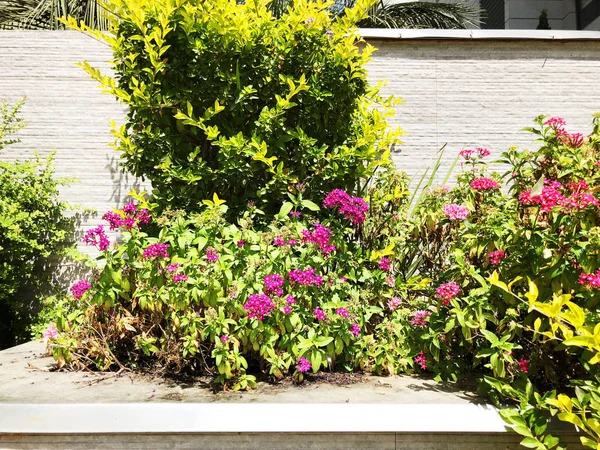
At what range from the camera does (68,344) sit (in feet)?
8.12

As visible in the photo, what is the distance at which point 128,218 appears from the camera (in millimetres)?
2578

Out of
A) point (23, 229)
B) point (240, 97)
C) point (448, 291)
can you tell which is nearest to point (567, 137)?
point (448, 291)

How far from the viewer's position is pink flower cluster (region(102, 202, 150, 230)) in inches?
100

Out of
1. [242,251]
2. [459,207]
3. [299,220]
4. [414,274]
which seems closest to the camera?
[242,251]

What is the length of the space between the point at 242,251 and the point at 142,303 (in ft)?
1.86

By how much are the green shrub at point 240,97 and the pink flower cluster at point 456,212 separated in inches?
22.4

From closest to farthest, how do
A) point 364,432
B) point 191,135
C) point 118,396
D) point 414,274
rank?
point 364,432, point 118,396, point 191,135, point 414,274

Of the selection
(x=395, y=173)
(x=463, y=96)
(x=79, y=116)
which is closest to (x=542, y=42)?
(x=463, y=96)

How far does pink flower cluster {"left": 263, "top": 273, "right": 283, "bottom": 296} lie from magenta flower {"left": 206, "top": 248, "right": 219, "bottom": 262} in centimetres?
27

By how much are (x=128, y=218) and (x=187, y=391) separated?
987mm

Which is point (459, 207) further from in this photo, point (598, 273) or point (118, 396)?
point (118, 396)

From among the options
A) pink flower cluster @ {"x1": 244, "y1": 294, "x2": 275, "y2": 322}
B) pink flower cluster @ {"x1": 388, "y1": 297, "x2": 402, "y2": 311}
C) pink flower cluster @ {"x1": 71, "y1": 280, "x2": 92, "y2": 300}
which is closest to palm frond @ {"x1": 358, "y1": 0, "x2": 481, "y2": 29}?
pink flower cluster @ {"x1": 388, "y1": 297, "x2": 402, "y2": 311}

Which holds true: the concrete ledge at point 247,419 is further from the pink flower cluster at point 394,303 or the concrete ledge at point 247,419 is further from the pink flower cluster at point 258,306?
the pink flower cluster at point 394,303

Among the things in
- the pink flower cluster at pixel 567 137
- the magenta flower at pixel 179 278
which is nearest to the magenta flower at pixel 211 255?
the magenta flower at pixel 179 278
